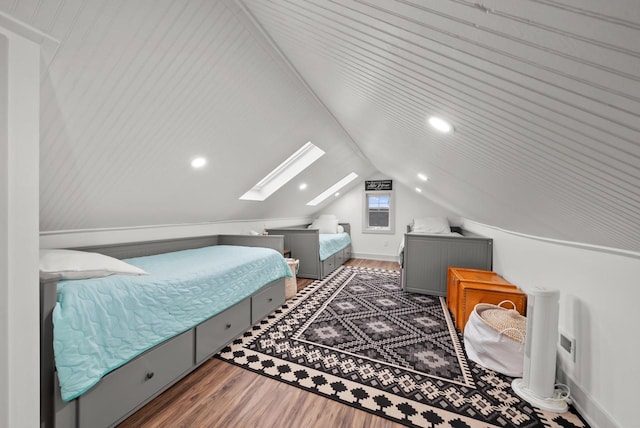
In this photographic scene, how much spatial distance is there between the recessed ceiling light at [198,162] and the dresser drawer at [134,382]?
1.40 metres

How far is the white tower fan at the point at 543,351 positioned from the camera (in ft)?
5.10

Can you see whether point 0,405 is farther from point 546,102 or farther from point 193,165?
point 546,102

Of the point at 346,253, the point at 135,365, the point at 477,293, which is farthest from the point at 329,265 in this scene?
the point at 135,365

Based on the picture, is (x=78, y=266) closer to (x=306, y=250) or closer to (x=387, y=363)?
(x=387, y=363)

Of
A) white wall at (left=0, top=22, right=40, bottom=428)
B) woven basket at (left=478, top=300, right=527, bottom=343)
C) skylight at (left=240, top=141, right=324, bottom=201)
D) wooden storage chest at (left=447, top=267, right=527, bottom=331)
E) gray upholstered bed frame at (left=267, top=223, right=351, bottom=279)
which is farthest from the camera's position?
gray upholstered bed frame at (left=267, top=223, right=351, bottom=279)

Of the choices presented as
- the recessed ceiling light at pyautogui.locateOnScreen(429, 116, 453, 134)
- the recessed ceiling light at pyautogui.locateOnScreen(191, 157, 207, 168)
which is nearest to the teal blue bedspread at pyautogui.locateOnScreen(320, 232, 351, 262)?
the recessed ceiling light at pyautogui.locateOnScreen(191, 157, 207, 168)

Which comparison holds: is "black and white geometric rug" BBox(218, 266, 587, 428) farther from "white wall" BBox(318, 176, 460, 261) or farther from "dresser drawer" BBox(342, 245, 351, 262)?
"white wall" BBox(318, 176, 460, 261)

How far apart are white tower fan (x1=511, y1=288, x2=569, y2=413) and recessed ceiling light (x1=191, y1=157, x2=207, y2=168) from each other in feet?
9.08

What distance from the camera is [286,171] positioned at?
3934 millimetres

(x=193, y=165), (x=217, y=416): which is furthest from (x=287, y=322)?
(x=193, y=165)

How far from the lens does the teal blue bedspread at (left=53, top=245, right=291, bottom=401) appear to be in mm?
1133

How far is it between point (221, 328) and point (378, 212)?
4676 millimetres

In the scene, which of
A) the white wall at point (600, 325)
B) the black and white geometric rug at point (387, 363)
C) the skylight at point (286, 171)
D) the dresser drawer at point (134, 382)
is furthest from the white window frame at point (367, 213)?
the dresser drawer at point (134, 382)

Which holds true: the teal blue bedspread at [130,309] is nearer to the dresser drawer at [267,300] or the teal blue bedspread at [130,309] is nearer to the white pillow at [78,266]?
the white pillow at [78,266]
